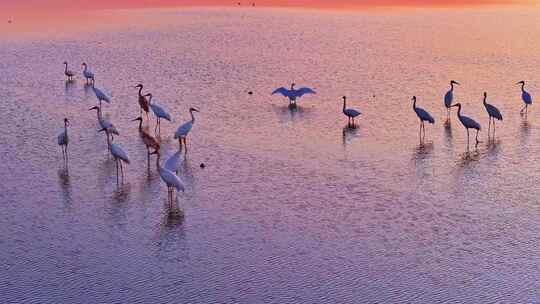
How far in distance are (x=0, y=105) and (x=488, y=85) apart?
13696 millimetres

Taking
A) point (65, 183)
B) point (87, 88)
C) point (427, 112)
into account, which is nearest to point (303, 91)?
point (427, 112)

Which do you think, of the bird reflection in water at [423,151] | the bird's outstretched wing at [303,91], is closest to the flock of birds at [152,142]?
the bird's outstretched wing at [303,91]

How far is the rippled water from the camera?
1075cm

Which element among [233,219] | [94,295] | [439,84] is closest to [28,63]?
[439,84]

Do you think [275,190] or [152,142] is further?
[152,142]

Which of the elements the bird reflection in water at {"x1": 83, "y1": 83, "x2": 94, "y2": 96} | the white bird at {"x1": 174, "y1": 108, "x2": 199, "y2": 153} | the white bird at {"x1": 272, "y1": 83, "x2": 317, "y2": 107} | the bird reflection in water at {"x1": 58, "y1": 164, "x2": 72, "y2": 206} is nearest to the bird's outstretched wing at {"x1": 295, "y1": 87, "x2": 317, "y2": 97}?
the white bird at {"x1": 272, "y1": 83, "x2": 317, "y2": 107}

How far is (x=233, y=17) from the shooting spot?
40.2 m

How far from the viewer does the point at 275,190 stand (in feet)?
46.9

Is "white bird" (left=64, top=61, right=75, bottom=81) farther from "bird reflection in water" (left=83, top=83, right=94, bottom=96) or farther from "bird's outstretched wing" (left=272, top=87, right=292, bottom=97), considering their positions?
"bird's outstretched wing" (left=272, top=87, right=292, bottom=97)

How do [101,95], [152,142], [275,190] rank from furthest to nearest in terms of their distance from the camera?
1. [101,95]
2. [152,142]
3. [275,190]

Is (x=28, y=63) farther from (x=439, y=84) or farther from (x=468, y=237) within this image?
(x=468, y=237)

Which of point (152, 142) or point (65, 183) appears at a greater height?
point (152, 142)

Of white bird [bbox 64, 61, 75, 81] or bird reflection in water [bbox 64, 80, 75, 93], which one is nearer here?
bird reflection in water [bbox 64, 80, 75, 93]

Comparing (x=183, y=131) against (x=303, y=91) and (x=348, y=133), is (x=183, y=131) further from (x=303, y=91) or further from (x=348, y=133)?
(x=303, y=91)
